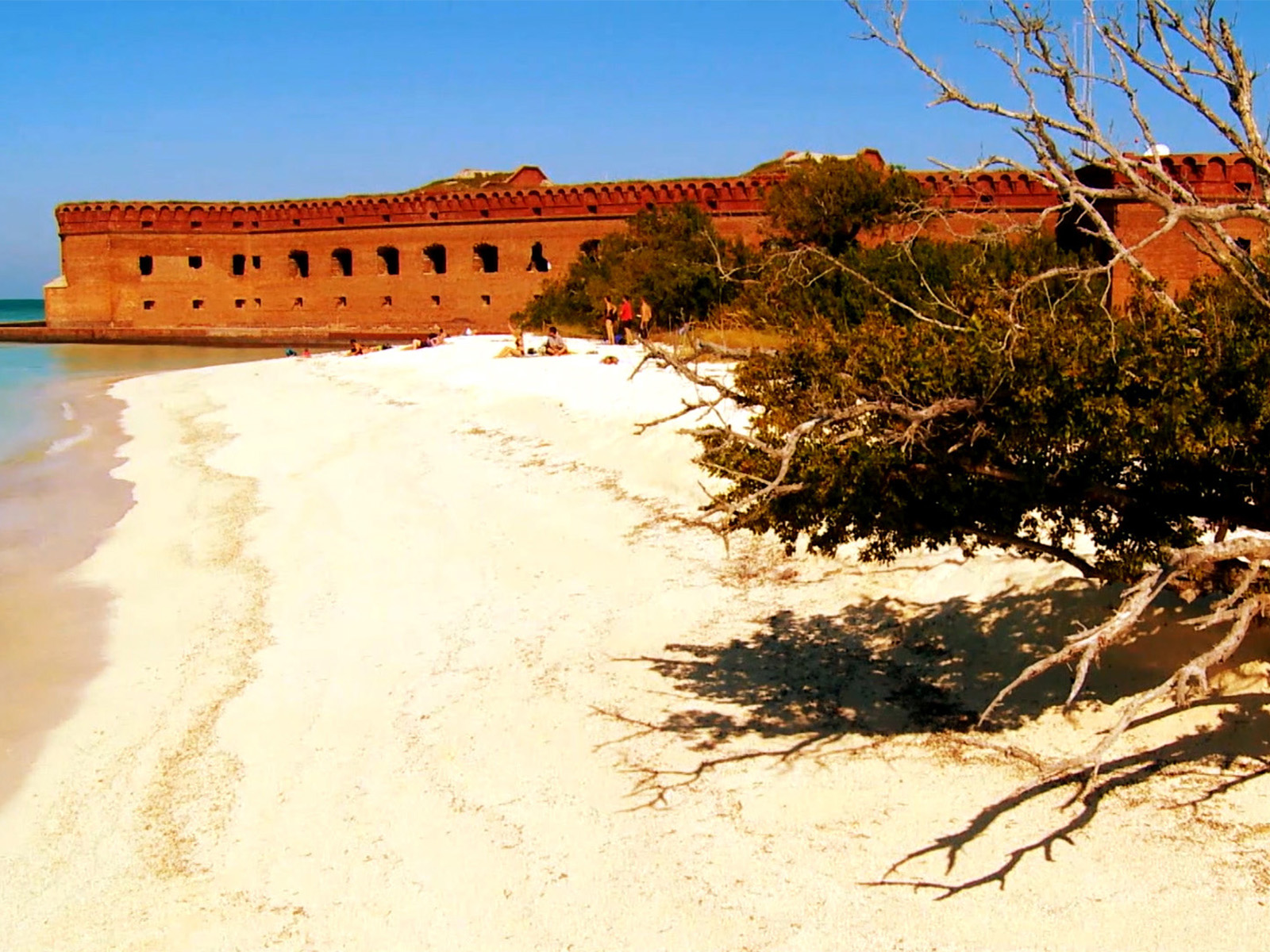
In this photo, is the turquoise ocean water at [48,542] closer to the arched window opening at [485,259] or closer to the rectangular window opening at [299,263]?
the rectangular window opening at [299,263]

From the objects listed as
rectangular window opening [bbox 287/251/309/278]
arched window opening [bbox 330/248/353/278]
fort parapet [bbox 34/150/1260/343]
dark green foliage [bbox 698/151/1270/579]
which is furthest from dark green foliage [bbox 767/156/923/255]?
rectangular window opening [bbox 287/251/309/278]

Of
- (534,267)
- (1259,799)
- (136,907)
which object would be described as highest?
(534,267)

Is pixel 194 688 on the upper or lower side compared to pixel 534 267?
lower

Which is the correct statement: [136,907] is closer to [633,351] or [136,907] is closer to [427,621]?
[427,621]

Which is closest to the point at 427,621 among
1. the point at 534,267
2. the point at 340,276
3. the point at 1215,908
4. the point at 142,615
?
the point at 142,615

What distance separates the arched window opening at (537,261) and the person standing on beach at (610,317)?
357 inches

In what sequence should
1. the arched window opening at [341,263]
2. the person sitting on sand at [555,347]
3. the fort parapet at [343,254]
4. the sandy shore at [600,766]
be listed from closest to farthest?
the sandy shore at [600,766]
the person sitting on sand at [555,347]
the fort parapet at [343,254]
the arched window opening at [341,263]

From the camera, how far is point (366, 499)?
38.8 ft

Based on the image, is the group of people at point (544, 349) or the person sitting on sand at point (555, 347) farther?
the group of people at point (544, 349)

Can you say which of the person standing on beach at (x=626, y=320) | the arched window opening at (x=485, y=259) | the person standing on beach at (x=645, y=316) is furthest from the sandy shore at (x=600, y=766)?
the arched window opening at (x=485, y=259)

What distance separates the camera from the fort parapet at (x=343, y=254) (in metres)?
32.8

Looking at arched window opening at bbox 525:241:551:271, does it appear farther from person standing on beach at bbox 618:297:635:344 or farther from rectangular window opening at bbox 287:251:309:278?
person standing on beach at bbox 618:297:635:344

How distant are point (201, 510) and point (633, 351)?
30.9ft

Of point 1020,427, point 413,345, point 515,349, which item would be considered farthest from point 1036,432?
point 413,345
